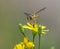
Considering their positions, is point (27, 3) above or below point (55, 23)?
above

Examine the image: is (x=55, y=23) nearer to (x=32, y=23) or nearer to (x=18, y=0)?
(x=18, y=0)

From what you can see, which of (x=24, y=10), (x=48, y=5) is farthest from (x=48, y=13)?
(x=24, y=10)

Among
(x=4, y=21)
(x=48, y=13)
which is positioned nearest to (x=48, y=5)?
(x=48, y=13)

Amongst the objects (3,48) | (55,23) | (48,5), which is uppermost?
(48,5)

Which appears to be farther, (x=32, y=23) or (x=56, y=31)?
(x=56, y=31)

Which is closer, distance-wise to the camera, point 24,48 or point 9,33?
point 24,48

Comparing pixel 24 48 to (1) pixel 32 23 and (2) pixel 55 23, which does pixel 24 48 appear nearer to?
(1) pixel 32 23
